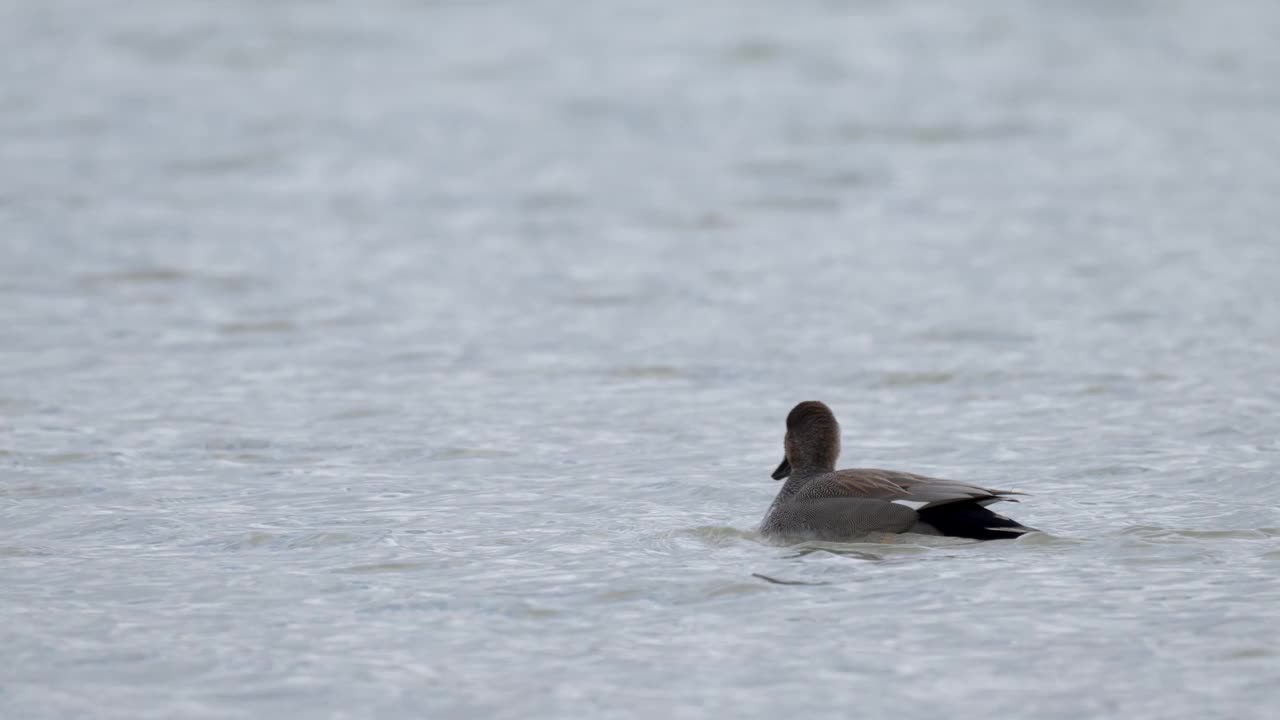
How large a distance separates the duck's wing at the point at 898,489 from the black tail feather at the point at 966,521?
0.18 ft

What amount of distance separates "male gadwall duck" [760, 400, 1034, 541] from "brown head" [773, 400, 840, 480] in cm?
8

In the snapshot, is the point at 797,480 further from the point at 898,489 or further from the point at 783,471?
the point at 898,489

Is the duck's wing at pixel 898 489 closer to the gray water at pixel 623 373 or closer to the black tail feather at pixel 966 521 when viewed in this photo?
the black tail feather at pixel 966 521

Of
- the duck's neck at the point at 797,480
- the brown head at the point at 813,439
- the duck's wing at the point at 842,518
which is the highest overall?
the brown head at the point at 813,439

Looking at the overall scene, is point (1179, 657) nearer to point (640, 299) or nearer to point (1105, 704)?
point (1105, 704)

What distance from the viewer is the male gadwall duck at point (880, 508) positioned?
879 cm

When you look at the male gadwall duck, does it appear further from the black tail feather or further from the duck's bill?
the duck's bill

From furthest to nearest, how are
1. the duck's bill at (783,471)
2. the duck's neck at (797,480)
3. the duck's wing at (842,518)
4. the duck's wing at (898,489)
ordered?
the duck's bill at (783,471)
the duck's neck at (797,480)
the duck's wing at (842,518)
the duck's wing at (898,489)

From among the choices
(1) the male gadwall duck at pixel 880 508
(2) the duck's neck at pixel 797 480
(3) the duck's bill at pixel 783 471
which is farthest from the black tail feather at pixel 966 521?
(3) the duck's bill at pixel 783 471

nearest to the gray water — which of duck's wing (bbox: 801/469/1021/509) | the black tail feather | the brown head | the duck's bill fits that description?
the black tail feather

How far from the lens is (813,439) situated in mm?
9492

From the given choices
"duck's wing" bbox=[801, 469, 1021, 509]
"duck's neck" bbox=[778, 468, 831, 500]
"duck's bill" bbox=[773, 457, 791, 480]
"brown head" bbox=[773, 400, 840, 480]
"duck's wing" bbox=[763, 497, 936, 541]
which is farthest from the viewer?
"duck's bill" bbox=[773, 457, 791, 480]

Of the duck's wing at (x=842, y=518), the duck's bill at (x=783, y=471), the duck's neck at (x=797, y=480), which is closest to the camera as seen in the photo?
the duck's wing at (x=842, y=518)

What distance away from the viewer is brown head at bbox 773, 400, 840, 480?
948 cm
